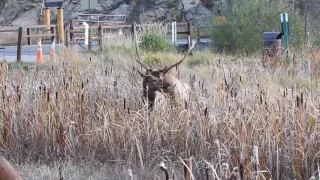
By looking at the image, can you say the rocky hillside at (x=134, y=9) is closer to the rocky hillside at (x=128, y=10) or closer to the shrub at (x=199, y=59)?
the rocky hillside at (x=128, y=10)

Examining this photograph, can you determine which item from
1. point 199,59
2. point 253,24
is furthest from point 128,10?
point 199,59

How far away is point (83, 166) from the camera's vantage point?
6.58m

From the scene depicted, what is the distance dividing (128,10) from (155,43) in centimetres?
2028

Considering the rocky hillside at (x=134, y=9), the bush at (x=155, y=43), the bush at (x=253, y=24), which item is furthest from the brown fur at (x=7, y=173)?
the rocky hillside at (x=134, y=9)

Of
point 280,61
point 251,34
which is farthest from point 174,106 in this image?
point 251,34

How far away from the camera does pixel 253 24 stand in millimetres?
20531

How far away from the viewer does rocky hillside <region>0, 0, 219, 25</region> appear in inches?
1501

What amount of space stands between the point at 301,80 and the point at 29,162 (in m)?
5.36

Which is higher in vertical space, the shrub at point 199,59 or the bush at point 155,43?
the bush at point 155,43

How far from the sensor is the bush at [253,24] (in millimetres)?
19953

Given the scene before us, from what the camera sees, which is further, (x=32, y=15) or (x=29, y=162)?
(x=32, y=15)

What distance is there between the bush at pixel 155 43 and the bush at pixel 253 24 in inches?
82.5

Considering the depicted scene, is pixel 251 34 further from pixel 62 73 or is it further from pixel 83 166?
pixel 83 166

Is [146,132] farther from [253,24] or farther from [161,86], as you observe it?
[253,24]
